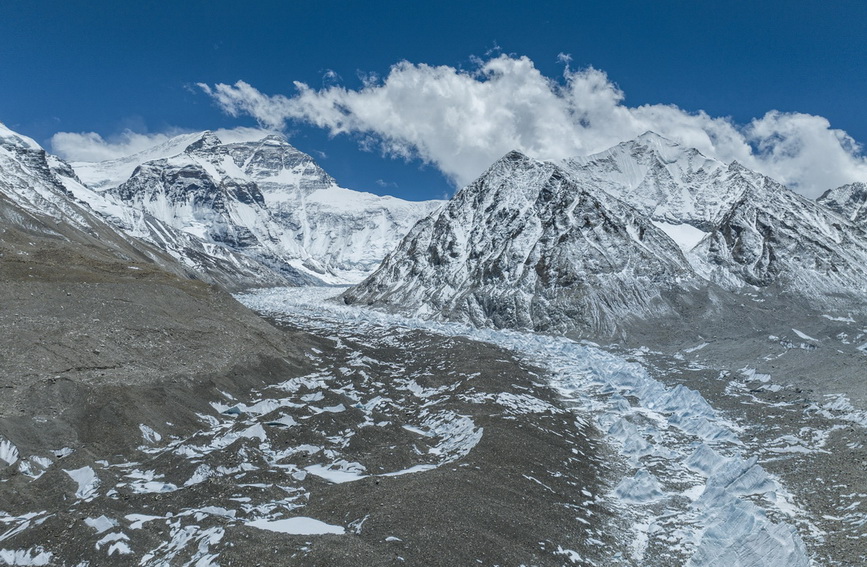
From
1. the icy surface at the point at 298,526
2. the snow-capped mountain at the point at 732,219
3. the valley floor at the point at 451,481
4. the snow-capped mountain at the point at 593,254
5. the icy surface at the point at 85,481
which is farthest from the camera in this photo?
the snow-capped mountain at the point at 732,219

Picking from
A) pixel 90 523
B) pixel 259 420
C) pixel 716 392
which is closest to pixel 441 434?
pixel 259 420

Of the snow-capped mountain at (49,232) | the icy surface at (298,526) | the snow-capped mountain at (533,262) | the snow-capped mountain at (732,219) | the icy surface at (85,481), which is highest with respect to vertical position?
the snow-capped mountain at (732,219)

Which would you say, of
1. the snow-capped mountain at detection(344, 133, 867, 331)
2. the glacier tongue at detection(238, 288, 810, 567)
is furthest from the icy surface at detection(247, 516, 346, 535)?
the snow-capped mountain at detection(344, 133, 867, 331)

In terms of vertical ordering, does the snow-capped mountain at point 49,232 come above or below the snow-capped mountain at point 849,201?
below

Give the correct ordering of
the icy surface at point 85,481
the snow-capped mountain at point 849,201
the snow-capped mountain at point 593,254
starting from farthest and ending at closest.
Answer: the snow-capped mountain at point 849,201, the snow-capped mountain at point 593,254, the icy surface at point 85,481

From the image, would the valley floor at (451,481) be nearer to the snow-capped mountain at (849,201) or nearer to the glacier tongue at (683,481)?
the glacier tongue at (683,481)

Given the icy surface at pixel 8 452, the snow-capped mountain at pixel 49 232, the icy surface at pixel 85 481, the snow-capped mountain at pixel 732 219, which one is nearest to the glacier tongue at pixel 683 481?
the icy surface at pixel 85 481

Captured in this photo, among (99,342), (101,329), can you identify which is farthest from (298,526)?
(101,329)

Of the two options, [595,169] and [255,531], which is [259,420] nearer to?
[255,531]
